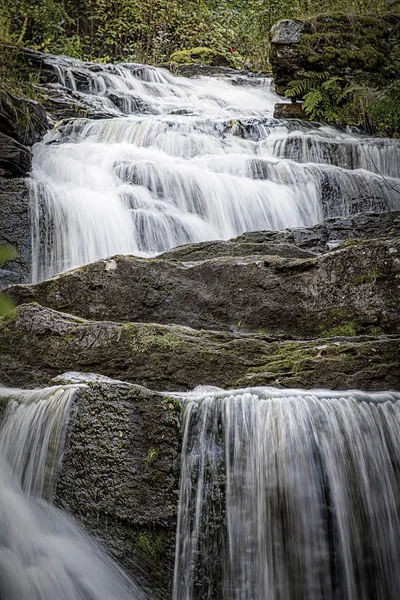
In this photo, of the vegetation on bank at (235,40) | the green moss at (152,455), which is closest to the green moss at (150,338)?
the green moss at (152,455)

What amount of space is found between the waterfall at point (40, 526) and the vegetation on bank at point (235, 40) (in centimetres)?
591

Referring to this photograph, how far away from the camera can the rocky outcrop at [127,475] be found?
279 centimetres

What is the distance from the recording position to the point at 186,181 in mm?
8148

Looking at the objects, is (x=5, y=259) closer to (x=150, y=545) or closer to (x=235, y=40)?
(x=150, y=545)

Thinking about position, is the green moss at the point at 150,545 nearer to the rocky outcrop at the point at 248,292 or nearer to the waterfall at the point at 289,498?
the waterfall at the point at 289,498

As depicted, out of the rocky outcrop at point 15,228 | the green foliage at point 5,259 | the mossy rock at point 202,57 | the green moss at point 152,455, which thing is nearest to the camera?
the green foliage at point 5,259

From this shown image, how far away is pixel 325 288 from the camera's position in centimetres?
443

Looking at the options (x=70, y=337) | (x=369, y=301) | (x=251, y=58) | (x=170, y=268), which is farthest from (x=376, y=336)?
(x=251, y=58)

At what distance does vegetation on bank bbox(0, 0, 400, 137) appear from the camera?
1102cm

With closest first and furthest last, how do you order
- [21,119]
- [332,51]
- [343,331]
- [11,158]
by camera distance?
1. [343,331]
2. [11,158]
3. [21,119]
4. [332,51]

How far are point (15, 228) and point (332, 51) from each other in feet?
25.9

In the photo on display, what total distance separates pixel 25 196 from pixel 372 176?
4850 millimetres

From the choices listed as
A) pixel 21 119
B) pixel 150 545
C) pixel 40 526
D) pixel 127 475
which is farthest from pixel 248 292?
pixel 21 119

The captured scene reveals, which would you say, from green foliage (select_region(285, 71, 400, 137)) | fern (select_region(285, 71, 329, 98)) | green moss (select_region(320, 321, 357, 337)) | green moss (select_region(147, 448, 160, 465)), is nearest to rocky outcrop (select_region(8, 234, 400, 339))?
green moss (select_region(320, 321, 357, 337))
